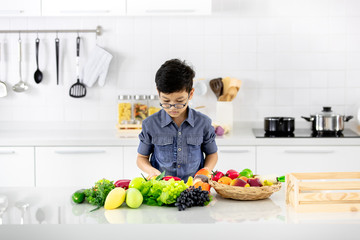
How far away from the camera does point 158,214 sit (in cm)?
196

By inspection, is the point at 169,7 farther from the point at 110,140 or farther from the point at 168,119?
the point at 168,119

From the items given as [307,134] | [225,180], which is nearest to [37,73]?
[307,134]

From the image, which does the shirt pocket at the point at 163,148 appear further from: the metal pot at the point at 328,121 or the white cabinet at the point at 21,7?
the white cabinet at the point at 21,7

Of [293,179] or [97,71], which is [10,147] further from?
[293,179]

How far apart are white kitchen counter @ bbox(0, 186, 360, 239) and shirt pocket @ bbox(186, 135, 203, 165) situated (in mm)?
687

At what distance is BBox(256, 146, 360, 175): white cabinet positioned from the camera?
3803 millimetres

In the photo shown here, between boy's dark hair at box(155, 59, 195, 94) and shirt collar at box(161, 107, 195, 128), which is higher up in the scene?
boy's dark hair at box(155, 59, 195, 94)

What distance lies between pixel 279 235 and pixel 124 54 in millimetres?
2836

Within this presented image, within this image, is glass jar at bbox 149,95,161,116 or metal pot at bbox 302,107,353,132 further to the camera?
glass jar at bbox 149,95,161,116

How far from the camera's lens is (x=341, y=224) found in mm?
1835

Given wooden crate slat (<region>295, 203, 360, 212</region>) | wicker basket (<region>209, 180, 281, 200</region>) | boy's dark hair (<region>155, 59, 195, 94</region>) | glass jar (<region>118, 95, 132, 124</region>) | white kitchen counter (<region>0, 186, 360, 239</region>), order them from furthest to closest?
glass jar (<region>118, 95, 132, 124</region>)
boy's dark hair (<region>155, 59, 195, 94</region>)
wicker basket (<region>209, 180, 281, 200</region>)
wooden crate slat (<region>295, 203, 360, 212</region>)
white kitchen counter (<region>0, 186, 360, 239</region>)

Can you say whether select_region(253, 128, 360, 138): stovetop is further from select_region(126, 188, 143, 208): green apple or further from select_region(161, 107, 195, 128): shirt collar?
select_region(126, 188, 143, 208): green apple

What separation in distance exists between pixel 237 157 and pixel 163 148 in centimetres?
116

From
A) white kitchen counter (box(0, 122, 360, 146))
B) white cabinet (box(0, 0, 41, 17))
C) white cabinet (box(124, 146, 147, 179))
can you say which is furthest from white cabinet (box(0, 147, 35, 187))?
white cabinet (box(0, 0, 41, 17))
